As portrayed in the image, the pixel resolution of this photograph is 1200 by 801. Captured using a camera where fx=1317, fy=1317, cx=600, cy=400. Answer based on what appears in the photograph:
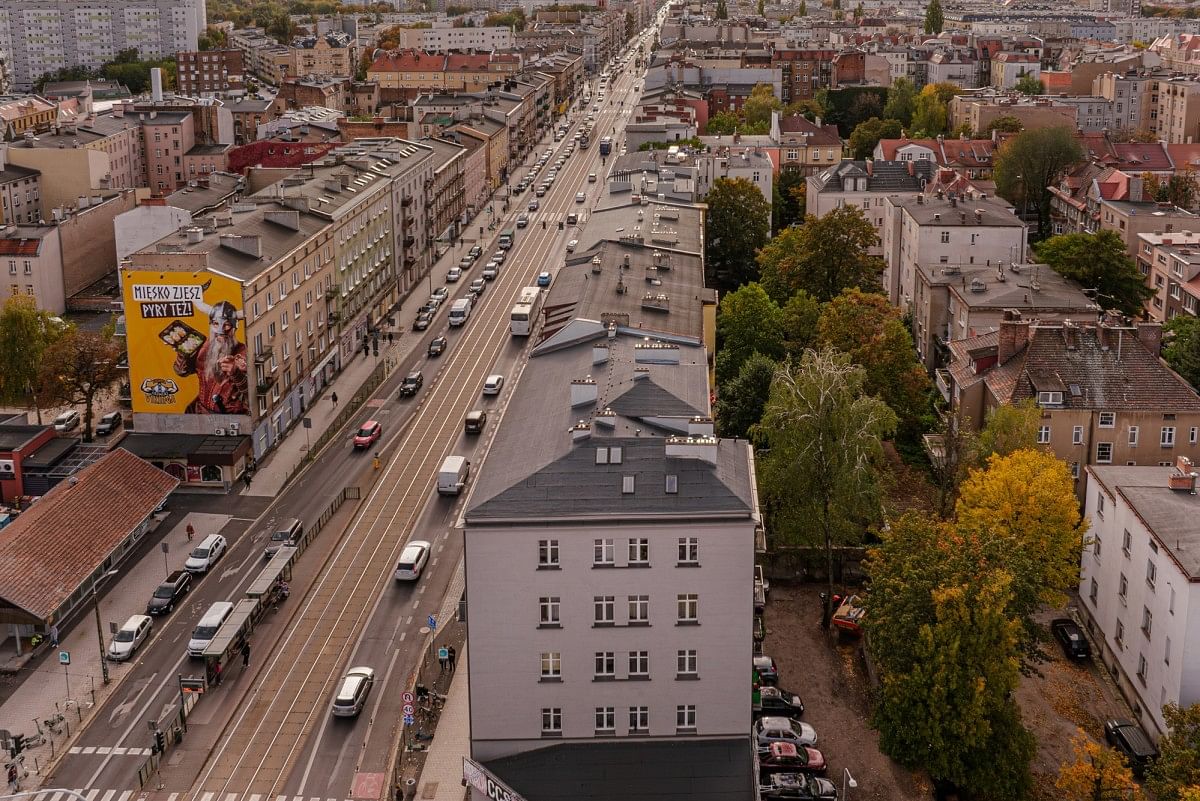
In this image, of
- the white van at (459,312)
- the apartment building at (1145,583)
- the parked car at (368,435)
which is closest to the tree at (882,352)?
the apartment building at (1145,583)

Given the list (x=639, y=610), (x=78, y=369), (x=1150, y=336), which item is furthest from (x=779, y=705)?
A: (x=78, y=369)

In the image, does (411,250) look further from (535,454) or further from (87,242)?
Result: (535,454)

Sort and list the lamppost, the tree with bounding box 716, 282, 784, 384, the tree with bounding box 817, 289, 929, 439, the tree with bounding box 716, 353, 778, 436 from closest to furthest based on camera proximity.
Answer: the lamppost, the tree with bounding box 716, 353, 778, 436, the tree with bounding box 817, 289, 929, 439, the tree with bounding box 716, 282, 784, 384

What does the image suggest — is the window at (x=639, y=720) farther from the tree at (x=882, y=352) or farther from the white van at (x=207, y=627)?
the tree at (x=882, y=352)

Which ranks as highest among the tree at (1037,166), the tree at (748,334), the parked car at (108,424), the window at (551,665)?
the tree at (1037,166)

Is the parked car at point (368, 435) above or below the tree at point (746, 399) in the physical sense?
below

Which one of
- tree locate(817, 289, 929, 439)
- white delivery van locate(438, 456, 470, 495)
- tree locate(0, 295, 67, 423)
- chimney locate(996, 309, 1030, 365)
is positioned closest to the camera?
chimney locate(996, 309, 1030, 365)

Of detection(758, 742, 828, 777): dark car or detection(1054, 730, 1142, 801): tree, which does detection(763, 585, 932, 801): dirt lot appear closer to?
detection(758, 742, 828, 777): dark car

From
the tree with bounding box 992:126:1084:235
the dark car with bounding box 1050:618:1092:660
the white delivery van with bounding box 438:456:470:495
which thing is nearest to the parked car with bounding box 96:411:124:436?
the white delivery van with bounding box 438:456:470:495
